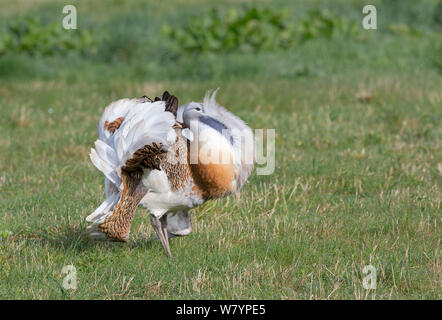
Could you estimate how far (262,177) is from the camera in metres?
7.17

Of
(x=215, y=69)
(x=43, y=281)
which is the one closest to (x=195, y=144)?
(x=43, y=281)

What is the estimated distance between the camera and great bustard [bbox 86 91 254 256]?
15.5ft

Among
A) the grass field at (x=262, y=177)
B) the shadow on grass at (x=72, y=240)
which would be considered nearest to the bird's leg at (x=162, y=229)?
the grass field at (x=262, y=177)

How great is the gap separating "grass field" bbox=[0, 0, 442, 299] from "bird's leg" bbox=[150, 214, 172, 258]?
13cm

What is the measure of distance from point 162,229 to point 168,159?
72cm

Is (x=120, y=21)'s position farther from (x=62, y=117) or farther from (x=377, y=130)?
(x=377, y=130)

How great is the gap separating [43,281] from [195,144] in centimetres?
140

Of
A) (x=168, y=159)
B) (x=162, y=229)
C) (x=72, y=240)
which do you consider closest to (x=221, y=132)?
(x=168, y=159)

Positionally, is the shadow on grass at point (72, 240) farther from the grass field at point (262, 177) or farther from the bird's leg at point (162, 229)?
the bird's leg at point (162, 229)

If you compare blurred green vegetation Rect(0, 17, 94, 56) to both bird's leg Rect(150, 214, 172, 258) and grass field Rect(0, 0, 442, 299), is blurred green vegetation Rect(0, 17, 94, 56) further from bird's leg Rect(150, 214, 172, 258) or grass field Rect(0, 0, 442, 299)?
bird's leg Rect(150, 214, 172, 258)

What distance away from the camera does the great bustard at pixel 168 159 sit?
471cm

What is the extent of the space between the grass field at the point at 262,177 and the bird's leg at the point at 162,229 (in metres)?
0.13

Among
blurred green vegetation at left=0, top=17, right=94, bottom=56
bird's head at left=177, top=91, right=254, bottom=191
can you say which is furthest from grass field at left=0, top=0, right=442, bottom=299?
bird's head at left=177, top=91, right=254, bottom=191
